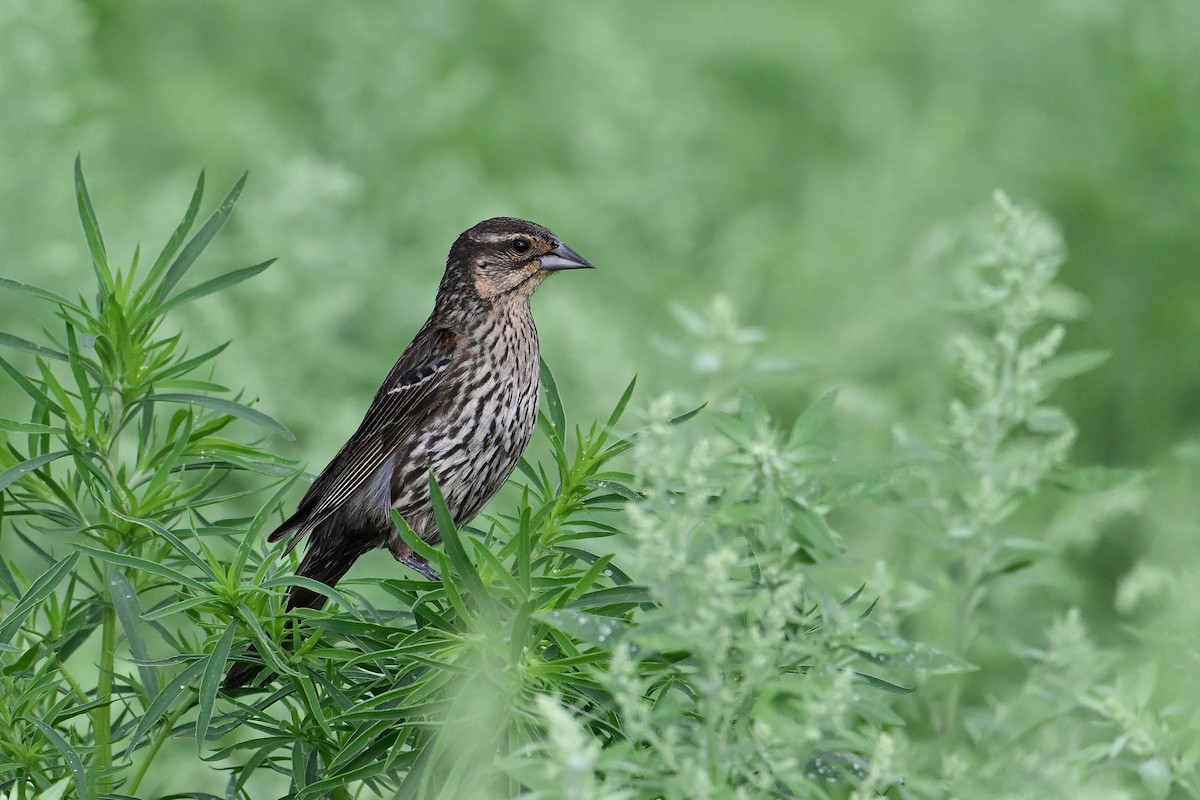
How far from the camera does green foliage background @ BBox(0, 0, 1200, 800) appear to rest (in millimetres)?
6039

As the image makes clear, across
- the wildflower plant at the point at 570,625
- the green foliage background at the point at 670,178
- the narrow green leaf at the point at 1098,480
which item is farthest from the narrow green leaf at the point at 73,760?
the green foliage background at the point at 670,178

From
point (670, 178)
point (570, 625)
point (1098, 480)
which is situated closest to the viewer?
point (570, 625)

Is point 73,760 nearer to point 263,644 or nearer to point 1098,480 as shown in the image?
point 263,644

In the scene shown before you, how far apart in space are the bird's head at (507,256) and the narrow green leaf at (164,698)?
75.3 inches

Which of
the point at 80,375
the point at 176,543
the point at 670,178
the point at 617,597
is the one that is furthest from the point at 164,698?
the point at 670,178

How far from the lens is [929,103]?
368 inches

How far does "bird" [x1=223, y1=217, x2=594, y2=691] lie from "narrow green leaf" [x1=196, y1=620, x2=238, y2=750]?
3.95 ft

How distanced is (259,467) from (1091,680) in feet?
5.10

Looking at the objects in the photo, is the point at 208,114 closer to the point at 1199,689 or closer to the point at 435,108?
the point at 435,108

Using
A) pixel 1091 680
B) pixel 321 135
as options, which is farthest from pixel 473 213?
pixel 1091 680

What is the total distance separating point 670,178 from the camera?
7570 millimetres

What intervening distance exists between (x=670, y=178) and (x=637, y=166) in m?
0.16

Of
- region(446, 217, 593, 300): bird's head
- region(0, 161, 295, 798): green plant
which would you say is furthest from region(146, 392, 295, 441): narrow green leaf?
region(446, 217, 593, 300): bird's head

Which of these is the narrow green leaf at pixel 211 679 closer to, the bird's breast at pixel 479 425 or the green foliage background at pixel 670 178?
the bird's breast at pixel 479 425
